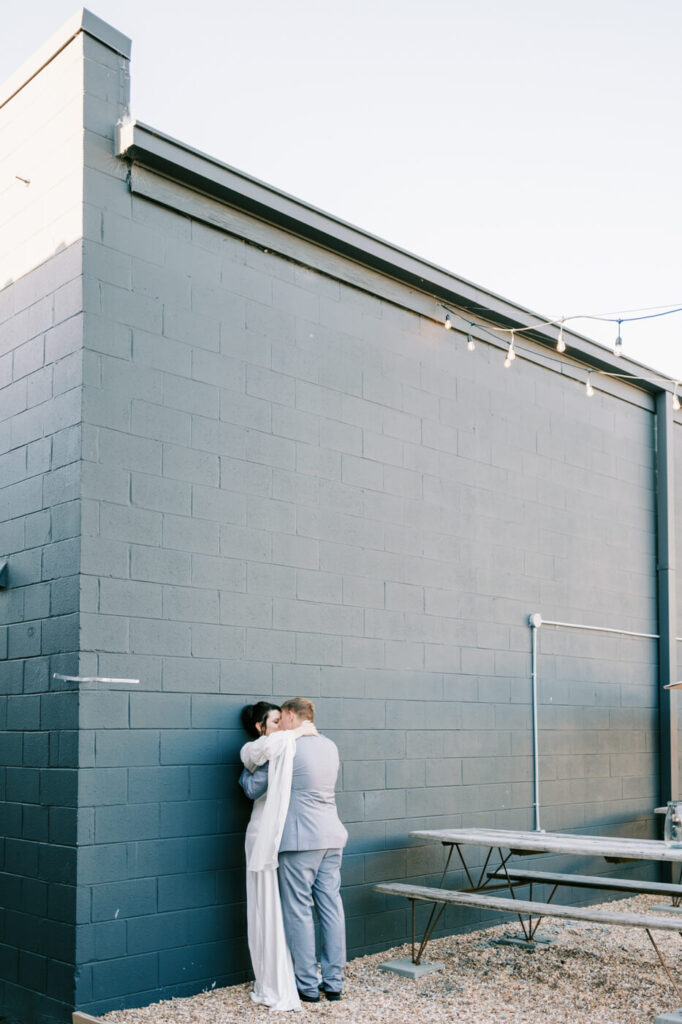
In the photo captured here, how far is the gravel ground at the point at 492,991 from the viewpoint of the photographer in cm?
545

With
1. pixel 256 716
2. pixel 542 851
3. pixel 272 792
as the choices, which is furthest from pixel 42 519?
pixel 542 851

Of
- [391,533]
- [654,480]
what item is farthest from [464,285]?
[654,480]

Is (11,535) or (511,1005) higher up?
(11,535)

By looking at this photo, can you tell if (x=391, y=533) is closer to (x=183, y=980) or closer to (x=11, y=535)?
(x=11, y=535)

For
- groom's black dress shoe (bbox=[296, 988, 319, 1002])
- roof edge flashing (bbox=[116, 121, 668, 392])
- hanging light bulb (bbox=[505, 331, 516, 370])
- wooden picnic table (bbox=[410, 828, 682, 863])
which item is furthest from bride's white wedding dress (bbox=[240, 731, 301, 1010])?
hanging light bulb (bbox=[505, 331, 516, 370])

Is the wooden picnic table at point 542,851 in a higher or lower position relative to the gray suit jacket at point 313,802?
lower

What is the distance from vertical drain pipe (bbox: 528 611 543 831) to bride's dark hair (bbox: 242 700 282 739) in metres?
2.91

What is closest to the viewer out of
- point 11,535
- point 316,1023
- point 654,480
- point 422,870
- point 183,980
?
A: point 316,1023

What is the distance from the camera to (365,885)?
6750mm

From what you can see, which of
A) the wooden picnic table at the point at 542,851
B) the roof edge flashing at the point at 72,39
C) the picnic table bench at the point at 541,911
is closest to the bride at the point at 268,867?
the picnic table bench at the point at 541,911

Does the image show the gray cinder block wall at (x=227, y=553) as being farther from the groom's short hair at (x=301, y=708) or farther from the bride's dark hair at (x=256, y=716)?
the groom's short hair at (x=301, y=708)

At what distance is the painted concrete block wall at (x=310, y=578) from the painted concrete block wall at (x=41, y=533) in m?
0.14

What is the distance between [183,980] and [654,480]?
6.70m

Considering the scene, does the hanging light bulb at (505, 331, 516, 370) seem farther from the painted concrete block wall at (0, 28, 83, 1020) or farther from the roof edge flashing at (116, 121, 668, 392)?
the painted concrete block wall at (0, 28, 83, 1020)
